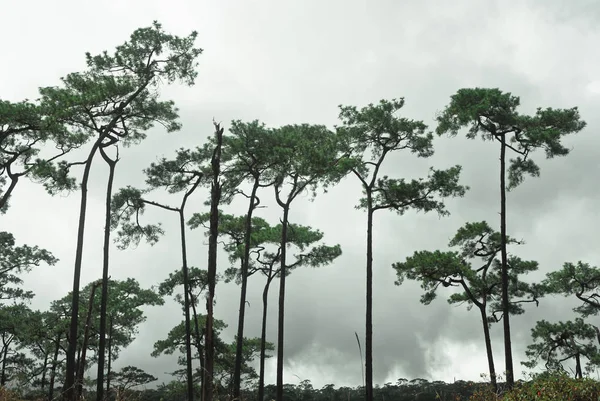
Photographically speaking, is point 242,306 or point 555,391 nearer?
point 555,391

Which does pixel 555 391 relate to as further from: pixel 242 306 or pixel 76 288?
pixel 76 288

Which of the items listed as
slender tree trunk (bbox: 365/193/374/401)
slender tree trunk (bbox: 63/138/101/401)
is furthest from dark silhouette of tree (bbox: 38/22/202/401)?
slender tree trunk (bbox: 365/193/374/401)

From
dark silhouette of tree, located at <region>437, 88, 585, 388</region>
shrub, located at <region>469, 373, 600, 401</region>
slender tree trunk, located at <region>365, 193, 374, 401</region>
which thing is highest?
dark silhouette of tree, located at <region>437, 88, 585, 388</region>

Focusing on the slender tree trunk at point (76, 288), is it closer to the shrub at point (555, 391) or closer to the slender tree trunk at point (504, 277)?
the shrub at point (555, 391)

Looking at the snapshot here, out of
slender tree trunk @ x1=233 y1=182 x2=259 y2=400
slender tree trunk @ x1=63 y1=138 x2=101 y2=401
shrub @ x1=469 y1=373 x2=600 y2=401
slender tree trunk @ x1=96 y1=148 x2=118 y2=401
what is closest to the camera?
shrub @ x1=469 y1=373 x2=600 y2=401

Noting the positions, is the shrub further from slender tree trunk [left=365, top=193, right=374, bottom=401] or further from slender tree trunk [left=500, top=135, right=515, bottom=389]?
slender tree trunk [left=365, top=193, right=374, bottom=401]

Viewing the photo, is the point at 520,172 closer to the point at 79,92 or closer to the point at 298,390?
the point at 79,92

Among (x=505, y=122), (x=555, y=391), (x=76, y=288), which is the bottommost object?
(x=555, y=391)

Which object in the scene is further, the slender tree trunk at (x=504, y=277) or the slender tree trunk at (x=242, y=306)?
the slender tree trunk at (x=242, y=306)

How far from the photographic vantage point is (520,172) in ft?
71.8

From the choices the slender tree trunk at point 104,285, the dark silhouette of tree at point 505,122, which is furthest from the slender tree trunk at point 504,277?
the slender tree trunk at point 104,285

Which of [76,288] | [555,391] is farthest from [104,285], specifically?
[555,391]

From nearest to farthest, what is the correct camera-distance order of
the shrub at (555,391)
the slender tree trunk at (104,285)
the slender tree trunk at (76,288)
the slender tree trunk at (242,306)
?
the shrub at (555,391), the slender tree trunk at (76,288), the slender tree trunk at (104,285), the slender tree trunk at (242,306)

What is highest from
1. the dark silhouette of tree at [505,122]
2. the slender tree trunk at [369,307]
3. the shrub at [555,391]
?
the dark silhouette of tree at [505,122]
